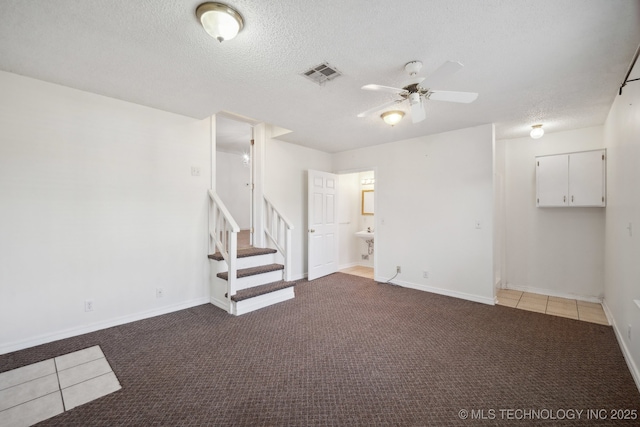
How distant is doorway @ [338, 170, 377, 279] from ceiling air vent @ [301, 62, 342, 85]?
3623 mm

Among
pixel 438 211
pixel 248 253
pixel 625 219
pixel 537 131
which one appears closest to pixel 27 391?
pixel 248 253

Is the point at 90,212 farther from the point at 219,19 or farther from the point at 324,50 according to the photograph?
the point at 324,50

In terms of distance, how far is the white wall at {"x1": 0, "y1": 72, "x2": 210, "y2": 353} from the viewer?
2521mm

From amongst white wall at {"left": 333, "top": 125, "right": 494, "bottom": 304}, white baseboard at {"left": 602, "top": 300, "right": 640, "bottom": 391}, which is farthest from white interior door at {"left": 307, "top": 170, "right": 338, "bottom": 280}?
white baseboard at {"left": 602, "top": 300, "right": 640, "bottom": 391}

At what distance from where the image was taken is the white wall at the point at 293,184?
4.79 metres

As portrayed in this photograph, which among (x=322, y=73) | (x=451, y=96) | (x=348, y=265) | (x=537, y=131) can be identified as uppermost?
(x=322, y=73)

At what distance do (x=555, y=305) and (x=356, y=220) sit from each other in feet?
12.6

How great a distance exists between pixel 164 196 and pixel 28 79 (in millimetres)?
1598

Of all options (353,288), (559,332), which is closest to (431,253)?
(353,288)

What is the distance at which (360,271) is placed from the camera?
5840 millimetres

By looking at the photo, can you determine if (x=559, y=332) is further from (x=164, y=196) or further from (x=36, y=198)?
(x=36, y=198)

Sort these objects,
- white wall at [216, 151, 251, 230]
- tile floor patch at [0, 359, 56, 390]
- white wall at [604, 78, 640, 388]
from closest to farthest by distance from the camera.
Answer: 1. tile floor patch at [0, 359, 56, 390]
2. white wall at [604, 78, 640, 388]
3. white wall at [216, 151, 251, 230]

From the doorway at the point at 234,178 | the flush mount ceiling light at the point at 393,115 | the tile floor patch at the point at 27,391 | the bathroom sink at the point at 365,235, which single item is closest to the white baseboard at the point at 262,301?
the tile floor patch at the point at 27,391

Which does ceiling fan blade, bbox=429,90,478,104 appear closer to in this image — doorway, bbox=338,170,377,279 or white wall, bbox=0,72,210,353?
white wall, bbox=0,72,210,353
